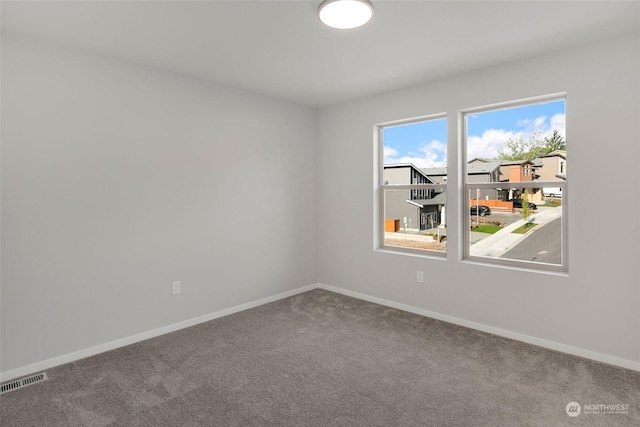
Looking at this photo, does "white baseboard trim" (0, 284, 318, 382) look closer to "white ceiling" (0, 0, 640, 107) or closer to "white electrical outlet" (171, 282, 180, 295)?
"white electrical outlet" (171, 282, 180, 295)

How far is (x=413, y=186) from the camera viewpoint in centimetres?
407

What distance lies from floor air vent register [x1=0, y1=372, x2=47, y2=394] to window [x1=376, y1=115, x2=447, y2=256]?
336 cm

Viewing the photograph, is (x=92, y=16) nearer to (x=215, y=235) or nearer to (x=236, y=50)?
(x=236, y=50)

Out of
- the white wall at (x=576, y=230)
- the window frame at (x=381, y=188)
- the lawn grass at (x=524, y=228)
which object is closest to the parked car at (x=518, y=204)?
the lawn grass at (x=524, y=228)

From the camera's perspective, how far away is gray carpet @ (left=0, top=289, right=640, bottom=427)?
2.08 metres

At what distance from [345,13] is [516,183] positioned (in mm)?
2197

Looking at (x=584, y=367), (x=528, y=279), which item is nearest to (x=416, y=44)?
(x=528, y=279)

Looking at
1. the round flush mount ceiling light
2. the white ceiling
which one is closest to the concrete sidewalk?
the white ceiling

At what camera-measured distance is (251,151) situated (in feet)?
13.3

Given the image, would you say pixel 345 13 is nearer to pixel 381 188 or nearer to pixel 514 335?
pixel 381 188

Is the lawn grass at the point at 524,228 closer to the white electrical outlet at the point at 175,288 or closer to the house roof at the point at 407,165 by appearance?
the house roof at the point at 407,165

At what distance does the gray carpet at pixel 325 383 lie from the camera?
208 cm

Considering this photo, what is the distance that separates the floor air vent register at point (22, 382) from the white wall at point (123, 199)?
135 millimetres

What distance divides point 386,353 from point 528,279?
4.66 feet
